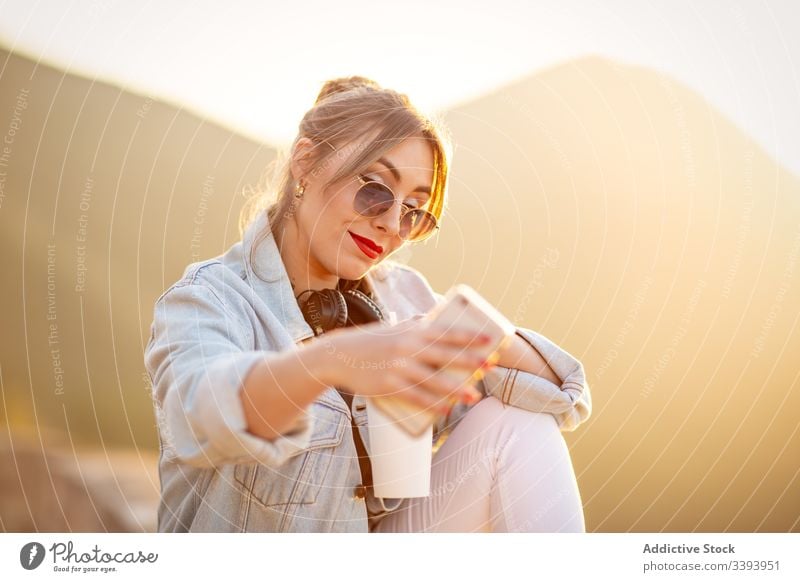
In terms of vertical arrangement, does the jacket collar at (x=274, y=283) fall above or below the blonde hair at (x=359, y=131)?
below

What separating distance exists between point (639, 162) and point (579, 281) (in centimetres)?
33

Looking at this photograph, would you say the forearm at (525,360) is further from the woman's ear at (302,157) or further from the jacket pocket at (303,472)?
the woman's ear at (302,157)

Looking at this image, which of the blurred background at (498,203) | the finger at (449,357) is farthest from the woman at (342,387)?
the finger at (449,357)

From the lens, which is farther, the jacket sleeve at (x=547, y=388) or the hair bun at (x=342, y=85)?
the hair bun at (x=342, y=85)

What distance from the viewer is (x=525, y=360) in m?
A: 1.22

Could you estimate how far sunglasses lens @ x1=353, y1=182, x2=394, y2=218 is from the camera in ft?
3.96

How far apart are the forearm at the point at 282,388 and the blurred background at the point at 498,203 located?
0.71 meters

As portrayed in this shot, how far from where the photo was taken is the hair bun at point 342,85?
133 cm

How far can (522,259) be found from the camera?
1825 millimetres

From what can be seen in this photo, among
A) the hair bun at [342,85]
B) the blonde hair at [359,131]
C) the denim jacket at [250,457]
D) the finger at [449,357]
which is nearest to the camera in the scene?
the finger at [449,357]

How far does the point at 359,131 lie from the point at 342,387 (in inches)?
15.4

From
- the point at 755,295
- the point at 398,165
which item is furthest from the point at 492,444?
the point at 755,295

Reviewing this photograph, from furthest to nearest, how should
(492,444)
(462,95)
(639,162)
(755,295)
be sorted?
(755,295) < (639,162) < (462,95) < (492,444)

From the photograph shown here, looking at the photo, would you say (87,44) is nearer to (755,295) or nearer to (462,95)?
(462,95)
